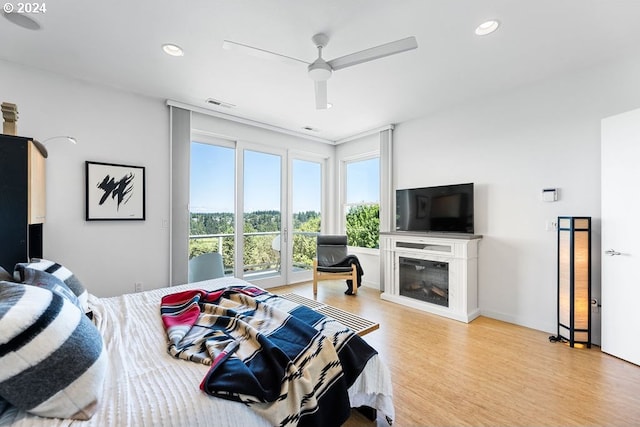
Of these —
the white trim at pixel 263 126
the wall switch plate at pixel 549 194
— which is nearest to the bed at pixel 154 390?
the wall switch plate at pixel 549 194

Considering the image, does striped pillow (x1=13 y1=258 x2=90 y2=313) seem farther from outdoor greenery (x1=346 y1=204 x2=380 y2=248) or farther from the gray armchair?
outdoor greenery (x1=346 y1=204 x2=380 y2=248)

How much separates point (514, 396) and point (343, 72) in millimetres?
3088

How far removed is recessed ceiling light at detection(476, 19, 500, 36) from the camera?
6.93 feet

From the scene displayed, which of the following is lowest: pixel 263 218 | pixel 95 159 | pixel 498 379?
pixel 498 379

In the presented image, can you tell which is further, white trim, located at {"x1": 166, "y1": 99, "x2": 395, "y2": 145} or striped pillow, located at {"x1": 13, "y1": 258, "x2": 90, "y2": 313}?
white trim, located at {"x1": 166, "y1": 99, "x2": 395, "y2": 145}

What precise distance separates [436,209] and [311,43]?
2.63 meters

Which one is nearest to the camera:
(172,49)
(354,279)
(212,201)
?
(172,49)

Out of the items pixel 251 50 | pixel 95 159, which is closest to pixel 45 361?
pixel 251 50

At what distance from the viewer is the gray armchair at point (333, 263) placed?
14.5 ft

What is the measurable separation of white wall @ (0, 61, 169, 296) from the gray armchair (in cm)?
219

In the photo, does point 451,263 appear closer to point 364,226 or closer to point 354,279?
point 354,279

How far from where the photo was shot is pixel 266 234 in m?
4.76

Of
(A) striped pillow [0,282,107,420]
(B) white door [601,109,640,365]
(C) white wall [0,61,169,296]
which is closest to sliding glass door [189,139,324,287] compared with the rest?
(C) white wall [0,61,169,296]

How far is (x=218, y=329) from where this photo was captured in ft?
5.20
